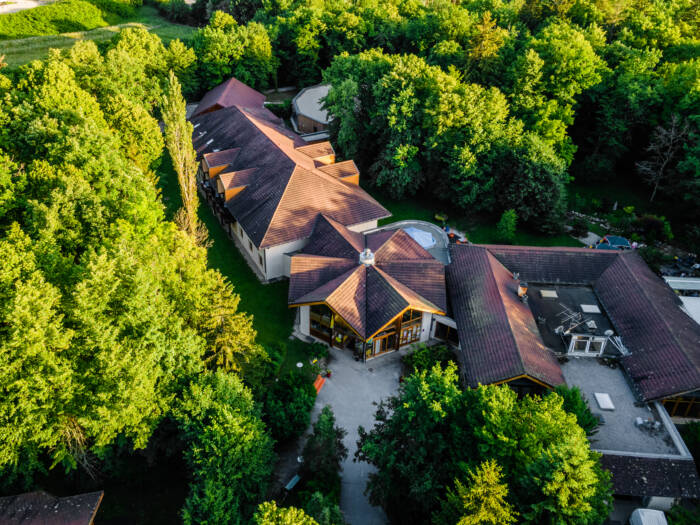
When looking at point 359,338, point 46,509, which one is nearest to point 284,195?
point 359,338

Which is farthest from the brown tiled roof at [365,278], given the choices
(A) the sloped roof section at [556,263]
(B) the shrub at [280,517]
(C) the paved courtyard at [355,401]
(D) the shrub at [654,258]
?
(D) the shrub at [654,258]

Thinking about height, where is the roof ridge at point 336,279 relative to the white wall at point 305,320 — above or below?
above

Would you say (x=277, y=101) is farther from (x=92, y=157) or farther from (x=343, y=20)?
(x=92, y=157)

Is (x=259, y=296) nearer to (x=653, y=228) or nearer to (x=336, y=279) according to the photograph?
(x=336, y=279)

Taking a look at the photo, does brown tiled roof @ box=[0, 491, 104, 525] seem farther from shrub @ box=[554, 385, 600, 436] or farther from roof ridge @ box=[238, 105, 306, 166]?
roof ridge @ box=[238, 105, 306, 166]

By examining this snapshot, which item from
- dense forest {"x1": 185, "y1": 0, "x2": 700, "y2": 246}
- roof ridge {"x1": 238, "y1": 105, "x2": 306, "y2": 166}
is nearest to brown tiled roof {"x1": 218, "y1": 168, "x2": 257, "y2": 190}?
roof ridge {"x1": 238, "y1": 105, "x2": 306, "y2": 166}

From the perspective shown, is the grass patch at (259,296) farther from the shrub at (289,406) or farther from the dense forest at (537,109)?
the dense forest at (537,109)
